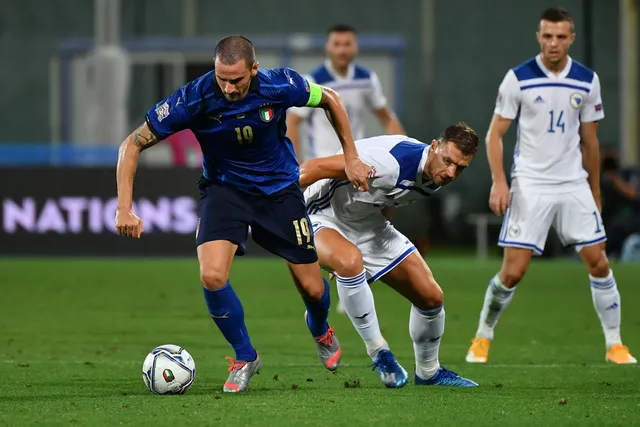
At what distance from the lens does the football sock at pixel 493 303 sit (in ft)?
29.1

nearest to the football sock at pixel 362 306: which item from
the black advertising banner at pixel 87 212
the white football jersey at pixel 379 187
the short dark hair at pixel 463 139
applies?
the white football jersey at pixel 379 187

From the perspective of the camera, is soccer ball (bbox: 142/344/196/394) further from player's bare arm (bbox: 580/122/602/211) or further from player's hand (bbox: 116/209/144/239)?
player's bare arm (bbox: 580/122/602/211)

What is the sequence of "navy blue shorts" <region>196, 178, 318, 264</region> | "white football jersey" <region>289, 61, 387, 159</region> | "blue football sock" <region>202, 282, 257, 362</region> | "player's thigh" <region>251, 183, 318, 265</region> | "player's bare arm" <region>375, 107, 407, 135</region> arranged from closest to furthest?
"blue football sock" <region>202, 282, 257, 362</region> < "navy blue shorts" <region>196, 178, 318, 264</region> < "player's thigh" <region>251, 183, 318, 265</region> < "player's bare arm" <region>375, 107, 407, 135</region> < "white football jersey" <region>289, 61, 387, 159</region>

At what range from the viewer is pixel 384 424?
5934 mm

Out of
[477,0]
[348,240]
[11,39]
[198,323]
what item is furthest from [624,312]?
[11,39]

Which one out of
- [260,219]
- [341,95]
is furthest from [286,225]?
[341,95]

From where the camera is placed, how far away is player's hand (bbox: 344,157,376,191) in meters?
7.11

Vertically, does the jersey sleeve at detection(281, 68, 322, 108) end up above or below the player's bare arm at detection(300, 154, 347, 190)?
above

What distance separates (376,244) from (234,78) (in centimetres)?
142

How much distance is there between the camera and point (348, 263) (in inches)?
294

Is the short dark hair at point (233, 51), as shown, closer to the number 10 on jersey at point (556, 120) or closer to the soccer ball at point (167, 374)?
the soccer ball at point (167, 374)

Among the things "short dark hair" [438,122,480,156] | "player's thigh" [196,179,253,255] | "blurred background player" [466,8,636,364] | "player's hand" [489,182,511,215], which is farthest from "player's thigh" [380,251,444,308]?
"blurred background player" [466,8,636,364]

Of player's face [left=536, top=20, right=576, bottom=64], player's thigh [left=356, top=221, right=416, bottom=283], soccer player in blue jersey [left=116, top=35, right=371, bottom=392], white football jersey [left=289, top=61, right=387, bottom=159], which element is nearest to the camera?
soccer player in blue jersey [left=116, top=35, right=371, bottom=392]

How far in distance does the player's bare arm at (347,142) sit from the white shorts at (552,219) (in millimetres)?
1943
